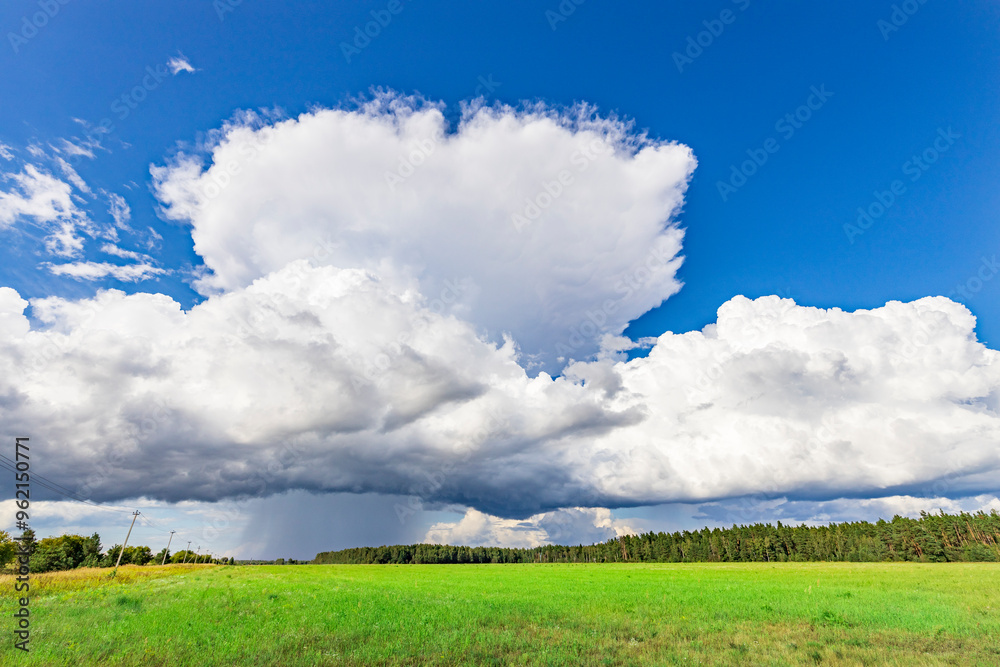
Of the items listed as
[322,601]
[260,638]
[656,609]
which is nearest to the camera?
[260,638]

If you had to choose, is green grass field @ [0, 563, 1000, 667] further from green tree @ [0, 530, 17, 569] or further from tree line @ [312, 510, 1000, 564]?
tree line @ [312, 510, 1000, 564]

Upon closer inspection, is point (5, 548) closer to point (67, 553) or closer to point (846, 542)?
point (67, 553)

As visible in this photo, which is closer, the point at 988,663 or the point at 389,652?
the point at 988,663

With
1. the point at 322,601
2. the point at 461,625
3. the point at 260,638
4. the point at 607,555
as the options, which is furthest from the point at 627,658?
the point at 607,555

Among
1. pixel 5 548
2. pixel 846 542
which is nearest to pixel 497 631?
pixel 5 548

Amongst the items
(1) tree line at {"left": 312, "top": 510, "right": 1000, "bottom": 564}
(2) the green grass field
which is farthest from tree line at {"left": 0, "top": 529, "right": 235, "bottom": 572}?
(1) tree line at {"left": 312, "top": 510, "right": 1000, "bottom": 564}

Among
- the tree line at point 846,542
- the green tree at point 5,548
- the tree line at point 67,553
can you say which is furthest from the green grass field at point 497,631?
the tree line at point 846,542

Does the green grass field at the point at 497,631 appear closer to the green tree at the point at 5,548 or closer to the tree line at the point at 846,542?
the green tree at the point at 5,548

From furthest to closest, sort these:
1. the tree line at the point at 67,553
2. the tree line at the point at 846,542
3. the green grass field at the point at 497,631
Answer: the tree line at the point at 846,542 → the tree line at the point at 67,553 → the green grass field at the point at 497,631

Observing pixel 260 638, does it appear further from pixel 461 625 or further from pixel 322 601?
pixel 322 601

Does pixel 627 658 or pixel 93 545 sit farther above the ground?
pixel 93 545

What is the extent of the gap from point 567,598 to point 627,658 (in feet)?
50.4

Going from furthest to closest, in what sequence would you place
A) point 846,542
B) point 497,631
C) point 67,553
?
point 846,542
point 67,553
point 497,631

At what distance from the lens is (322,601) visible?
24.9 metres
